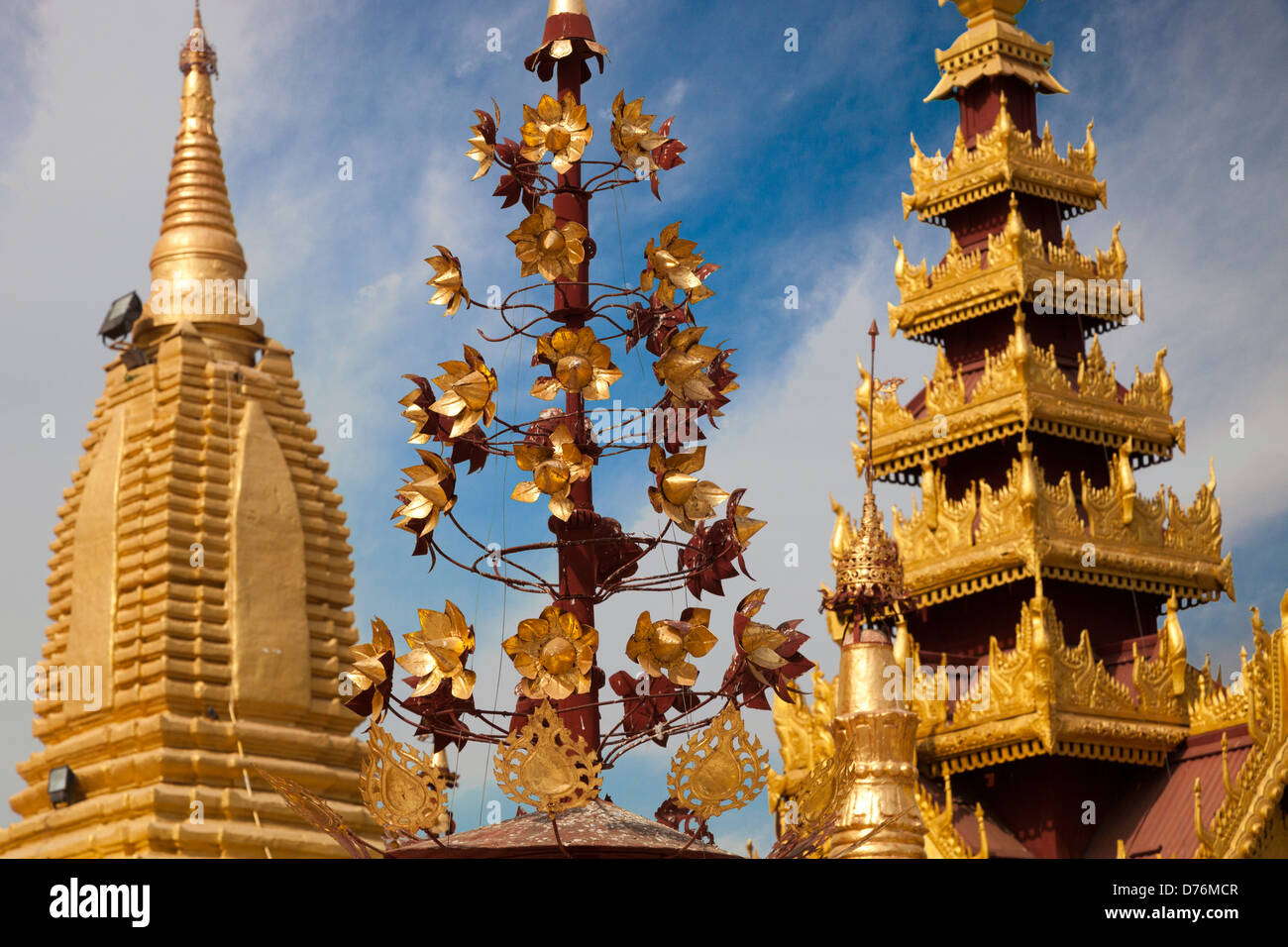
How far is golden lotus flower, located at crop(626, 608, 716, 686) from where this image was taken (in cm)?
677

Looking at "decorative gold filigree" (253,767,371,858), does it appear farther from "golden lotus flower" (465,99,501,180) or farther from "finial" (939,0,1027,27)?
"finial" (939,0,1027,27)

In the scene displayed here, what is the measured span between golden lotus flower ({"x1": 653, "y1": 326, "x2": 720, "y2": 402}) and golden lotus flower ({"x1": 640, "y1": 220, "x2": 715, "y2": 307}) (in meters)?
0.26

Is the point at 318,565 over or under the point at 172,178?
under

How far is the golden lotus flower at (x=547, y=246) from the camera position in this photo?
7254mm

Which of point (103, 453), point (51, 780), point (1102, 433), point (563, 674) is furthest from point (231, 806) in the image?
point (563, 674)

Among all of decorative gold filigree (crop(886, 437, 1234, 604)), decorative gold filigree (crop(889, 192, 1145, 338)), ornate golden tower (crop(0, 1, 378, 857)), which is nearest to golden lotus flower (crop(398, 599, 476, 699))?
decorative gold filigree (crop(886, 437, 1234, 604))

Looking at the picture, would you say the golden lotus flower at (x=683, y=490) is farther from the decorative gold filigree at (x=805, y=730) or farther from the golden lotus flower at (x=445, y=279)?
the decorative gold filigree at (x=805, y=730)

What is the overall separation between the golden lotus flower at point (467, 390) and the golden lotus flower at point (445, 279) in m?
0.42

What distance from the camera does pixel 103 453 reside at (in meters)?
33.0

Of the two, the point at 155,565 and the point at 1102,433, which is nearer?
the point at 1102,433

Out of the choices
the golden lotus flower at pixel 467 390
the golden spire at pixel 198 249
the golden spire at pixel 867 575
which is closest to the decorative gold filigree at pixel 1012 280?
the golden spire at pixel 867 575
